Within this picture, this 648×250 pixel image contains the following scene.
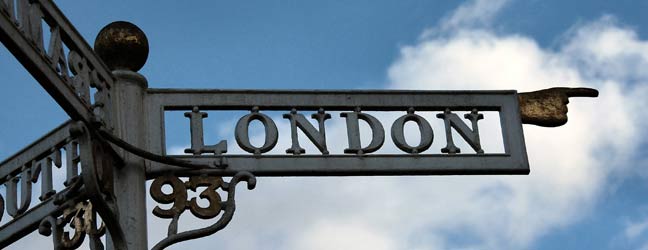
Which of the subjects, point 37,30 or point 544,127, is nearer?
point 37,30

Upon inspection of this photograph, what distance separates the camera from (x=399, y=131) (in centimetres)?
879

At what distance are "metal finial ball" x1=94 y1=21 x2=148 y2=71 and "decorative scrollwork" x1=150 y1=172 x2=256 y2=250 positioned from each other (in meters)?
0.56

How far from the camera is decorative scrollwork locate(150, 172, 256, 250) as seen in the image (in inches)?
329

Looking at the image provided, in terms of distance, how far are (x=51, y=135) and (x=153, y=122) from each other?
445 mm

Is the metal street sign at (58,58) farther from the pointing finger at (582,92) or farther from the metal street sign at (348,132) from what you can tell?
the pointing finger at (582,92)

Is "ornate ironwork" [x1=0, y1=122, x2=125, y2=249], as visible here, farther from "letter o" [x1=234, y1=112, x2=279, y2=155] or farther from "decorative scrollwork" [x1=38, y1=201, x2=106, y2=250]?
"letter o" [x1=234, y1=112, x2=279, y2=155]

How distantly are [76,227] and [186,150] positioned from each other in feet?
2.13

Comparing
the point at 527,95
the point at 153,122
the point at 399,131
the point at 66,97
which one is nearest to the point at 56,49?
the point at 66,97

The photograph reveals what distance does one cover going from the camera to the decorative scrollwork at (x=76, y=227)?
8.06 meters

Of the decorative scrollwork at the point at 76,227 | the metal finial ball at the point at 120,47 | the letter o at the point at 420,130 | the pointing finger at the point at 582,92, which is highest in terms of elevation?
the metal finial ball at the point at 120,47

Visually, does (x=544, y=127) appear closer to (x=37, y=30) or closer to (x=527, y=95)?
(x=527, y=95)

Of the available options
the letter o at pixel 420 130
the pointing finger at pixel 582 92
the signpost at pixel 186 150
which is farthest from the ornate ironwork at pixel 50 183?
the pointing finger at pixel 582 92

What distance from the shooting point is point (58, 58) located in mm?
7805

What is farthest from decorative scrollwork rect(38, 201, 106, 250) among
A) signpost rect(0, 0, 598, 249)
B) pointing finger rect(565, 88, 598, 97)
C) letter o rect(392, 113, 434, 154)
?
pointing finger rect(565, 88, 598, 97)
